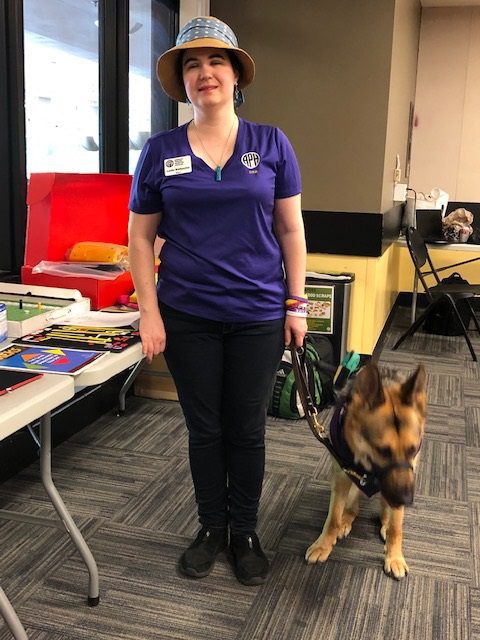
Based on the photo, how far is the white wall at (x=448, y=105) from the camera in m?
5.74

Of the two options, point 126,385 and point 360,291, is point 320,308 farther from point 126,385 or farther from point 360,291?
point 126,385

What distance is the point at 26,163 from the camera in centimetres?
270

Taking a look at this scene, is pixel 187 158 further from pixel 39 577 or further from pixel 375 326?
pixel 375 326

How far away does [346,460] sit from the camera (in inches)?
77.9

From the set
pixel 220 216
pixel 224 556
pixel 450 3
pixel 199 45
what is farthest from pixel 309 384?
pixel 450 3

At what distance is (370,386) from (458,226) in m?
3.88

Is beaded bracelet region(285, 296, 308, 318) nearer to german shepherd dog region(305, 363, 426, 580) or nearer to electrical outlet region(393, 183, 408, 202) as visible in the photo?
german shepherd dog region(305, 363, 426, 580)

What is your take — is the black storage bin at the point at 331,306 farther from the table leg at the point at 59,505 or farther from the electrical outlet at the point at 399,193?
the table leg at the point at 59,505

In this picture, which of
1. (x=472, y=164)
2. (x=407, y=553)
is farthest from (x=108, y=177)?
(x=472, y=164)

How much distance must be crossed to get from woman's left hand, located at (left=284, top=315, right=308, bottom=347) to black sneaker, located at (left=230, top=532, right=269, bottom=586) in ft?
2.09

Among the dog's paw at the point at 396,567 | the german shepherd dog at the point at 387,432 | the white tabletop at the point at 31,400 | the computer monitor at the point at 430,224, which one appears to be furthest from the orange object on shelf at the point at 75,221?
the computer monitor at the point at 430,224

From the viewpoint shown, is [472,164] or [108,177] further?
[472,164]

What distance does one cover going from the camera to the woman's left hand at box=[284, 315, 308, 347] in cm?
181

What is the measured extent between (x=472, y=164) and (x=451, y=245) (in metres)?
1.28
